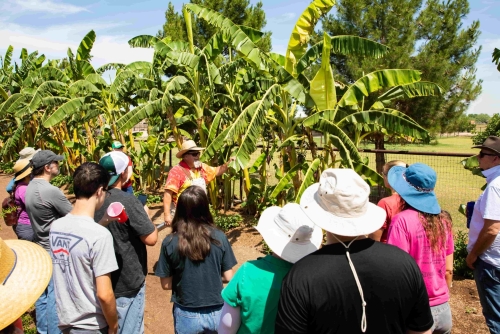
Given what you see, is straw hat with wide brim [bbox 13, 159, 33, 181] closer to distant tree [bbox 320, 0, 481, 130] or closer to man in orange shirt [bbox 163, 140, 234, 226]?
man in orange shirt [bbox 163, 140, 234, 226]

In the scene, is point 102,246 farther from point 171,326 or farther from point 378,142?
point 378,142

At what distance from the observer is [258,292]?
73.1 inches

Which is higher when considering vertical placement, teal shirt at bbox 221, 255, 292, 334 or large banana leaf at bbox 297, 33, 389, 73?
large banana leaf at bbox 297, 33, 389, 73

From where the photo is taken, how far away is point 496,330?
3102 millimetres

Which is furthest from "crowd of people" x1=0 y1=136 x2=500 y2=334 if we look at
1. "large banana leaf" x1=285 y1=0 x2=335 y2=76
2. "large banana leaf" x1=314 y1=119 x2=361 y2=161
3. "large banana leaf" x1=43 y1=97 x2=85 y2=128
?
"large banana leaf" x1=43 y1=97 x2=85 y2=128

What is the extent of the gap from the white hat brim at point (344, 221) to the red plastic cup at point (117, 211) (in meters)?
1.35

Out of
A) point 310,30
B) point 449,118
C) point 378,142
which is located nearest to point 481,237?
point 310,30

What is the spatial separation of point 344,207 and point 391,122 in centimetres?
388

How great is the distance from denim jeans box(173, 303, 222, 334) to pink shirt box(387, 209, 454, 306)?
4.37 feet

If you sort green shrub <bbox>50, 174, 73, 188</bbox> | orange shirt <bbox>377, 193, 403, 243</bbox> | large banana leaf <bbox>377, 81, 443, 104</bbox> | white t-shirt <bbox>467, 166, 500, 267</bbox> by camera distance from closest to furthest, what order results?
white t-shirt <bbox>467, 166, 500, 267</bbox>, orange shirt <bbox>377, 193, 403, 243</bbox>, large banana leaf <bbox>377, 81, 443, 104</bbox>, green shrub <bbox>50, 174, 73, 188</bbox>

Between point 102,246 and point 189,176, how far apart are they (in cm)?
251

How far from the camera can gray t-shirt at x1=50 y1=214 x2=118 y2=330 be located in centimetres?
237

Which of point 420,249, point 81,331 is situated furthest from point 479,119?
point 81,331

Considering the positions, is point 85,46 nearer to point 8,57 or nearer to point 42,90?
point 42,90
